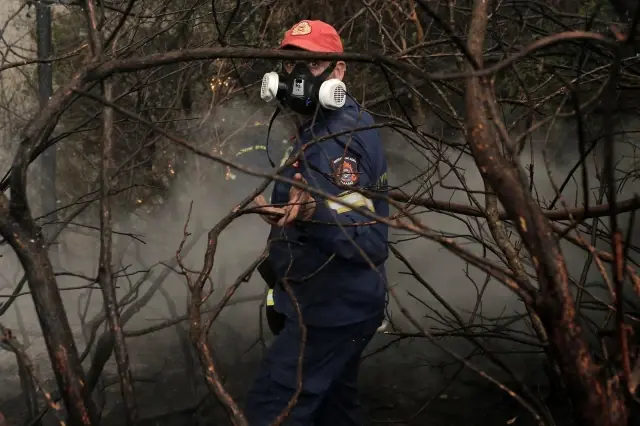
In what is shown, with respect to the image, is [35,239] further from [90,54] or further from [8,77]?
[8,77]

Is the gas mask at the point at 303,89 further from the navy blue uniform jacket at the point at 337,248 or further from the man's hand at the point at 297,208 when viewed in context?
the man's hand at the point at 297,208

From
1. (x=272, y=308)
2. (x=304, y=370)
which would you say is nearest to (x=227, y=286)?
(x=272, y=308)

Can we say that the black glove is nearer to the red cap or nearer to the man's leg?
the man's leg

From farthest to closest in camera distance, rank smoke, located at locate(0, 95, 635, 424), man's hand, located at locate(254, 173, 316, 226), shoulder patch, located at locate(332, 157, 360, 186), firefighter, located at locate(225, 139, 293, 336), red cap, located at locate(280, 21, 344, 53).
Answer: smoke, located at locate(0, 95, 635, 424)
firefighter, located at locate(225, 139, 293, 336)
red cap, located at locate(280, 21, 344, 53)
shoulder patch, located at locate(332, 157, 360, 186)
man's hand, located at locate(254, 173, 316, 226)

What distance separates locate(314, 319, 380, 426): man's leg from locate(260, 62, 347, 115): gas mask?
1.16m

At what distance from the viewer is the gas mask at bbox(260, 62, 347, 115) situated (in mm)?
3215

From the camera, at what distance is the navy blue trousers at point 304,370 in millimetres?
3396

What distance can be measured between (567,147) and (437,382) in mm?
3161

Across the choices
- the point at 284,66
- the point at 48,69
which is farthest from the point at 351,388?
the point at 48,69

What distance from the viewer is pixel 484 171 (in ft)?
4.25

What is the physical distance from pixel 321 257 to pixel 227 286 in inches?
114

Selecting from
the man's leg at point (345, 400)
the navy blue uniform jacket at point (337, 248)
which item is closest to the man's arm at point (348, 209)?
the navy blue uniform jacket at point (337, 248)

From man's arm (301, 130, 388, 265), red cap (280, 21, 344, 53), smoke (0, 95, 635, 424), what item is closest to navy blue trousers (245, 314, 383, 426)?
man's arm (301, 130, 388, 265)

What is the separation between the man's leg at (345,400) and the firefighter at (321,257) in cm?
8
